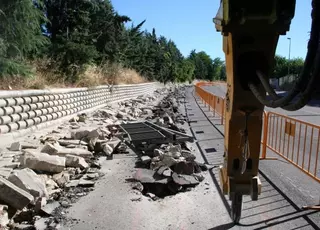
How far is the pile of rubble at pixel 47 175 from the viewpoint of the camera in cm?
439

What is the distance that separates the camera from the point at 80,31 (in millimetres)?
20547

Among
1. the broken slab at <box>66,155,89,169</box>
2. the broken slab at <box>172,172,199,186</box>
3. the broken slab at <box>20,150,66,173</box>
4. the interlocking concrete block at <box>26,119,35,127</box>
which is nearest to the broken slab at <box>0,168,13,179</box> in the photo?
the broken slab at <box>20,150,66,173</box>

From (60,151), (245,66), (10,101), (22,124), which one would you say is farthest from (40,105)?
(245,66)

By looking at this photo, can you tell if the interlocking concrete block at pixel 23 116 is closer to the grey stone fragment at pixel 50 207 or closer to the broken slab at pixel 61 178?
the broken slab at pixel 61 178

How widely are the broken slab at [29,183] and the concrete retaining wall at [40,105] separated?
3078 millimetres

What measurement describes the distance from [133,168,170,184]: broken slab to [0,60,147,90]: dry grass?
17.2ft

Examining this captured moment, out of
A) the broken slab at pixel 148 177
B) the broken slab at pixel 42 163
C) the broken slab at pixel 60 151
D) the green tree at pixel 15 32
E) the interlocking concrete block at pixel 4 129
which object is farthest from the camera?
the green tree at pixel 15 32

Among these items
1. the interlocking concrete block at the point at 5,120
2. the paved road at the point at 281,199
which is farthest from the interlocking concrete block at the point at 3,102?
the paved road at the point at 281,199

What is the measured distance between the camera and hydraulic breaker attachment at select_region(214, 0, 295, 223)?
225cm

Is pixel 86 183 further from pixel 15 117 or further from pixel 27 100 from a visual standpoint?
pixel 27 100

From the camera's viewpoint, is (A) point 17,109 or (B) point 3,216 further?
(A) point 17,109

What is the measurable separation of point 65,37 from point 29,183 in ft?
49.4

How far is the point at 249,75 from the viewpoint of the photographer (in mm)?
2598

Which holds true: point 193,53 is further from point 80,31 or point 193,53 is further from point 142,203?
point 142,203
